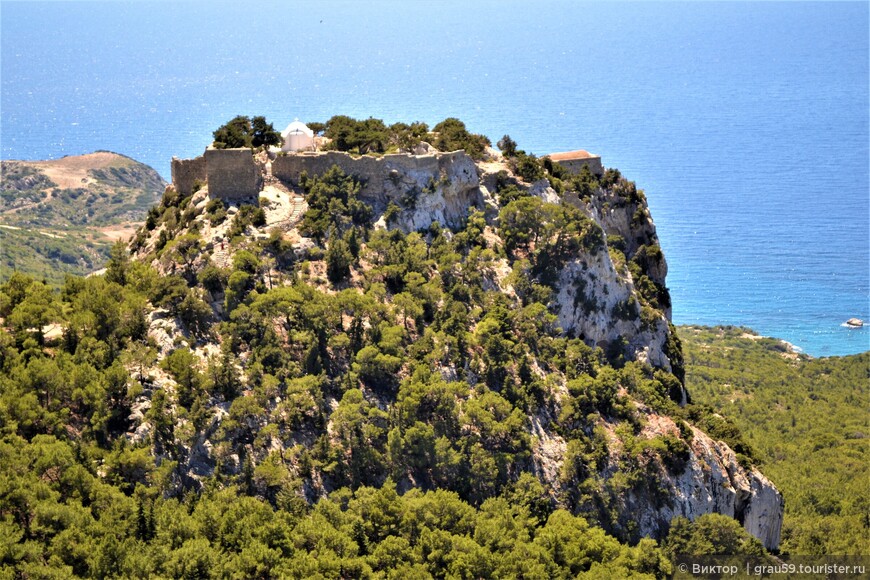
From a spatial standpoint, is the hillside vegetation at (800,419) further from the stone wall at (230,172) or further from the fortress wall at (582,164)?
the stone wall at (230,172)

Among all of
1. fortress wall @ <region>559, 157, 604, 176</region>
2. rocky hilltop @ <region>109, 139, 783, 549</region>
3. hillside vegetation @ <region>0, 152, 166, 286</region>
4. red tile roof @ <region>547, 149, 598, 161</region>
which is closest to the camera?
rocky hilltop @ <region>109, 139, 783, 549</region>

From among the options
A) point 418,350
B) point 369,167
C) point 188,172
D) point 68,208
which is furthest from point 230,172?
point 68,208

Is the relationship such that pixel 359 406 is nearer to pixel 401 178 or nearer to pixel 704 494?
pixel 401 178

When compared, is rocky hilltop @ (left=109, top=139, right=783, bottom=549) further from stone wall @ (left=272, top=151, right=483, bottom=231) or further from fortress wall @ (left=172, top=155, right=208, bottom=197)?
fortress wall @ (left=172, top=155, right=208, bottom=197)

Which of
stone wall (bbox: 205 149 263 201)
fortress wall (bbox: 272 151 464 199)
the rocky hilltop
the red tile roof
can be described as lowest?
the rocky hilltop

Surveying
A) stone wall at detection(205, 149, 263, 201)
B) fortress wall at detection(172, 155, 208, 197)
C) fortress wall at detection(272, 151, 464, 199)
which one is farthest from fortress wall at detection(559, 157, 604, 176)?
fortress wall at detection(172, 155, 208, 197)

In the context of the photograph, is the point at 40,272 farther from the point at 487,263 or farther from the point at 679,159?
the point at 679,159

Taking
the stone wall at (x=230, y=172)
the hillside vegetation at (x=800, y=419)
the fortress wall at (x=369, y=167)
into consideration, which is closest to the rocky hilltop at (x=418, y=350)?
the fortress wall at (x=369, y=167)
